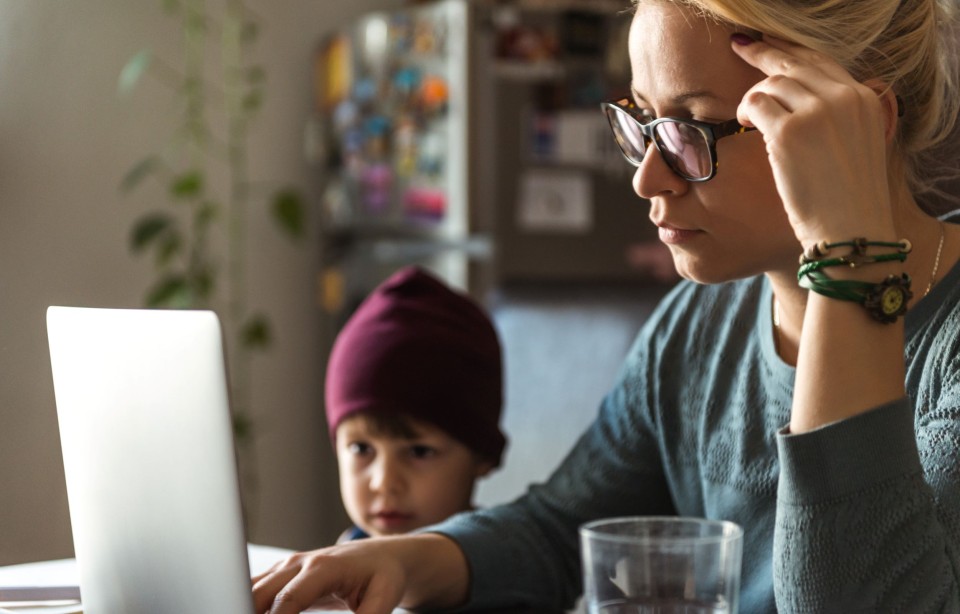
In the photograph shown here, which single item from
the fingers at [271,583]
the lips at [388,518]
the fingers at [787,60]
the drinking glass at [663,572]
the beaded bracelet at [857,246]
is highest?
the fingers at [787,60]

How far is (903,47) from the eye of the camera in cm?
97

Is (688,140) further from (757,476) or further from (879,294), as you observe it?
(757,476)

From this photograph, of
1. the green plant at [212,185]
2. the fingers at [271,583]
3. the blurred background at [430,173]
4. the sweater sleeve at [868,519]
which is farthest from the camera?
the green plant at [212,185]

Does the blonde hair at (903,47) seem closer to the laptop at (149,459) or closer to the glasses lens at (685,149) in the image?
the glasses lens at (685,149)

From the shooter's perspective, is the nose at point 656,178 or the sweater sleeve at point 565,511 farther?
the sweater sleeve at point 565,511

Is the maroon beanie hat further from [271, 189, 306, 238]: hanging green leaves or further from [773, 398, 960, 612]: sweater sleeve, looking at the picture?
[271, 189, 306, 238]: hanging green leaves

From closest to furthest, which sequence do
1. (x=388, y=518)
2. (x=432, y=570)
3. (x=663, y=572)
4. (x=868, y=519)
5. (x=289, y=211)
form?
1. (x=663, y=572)
2. (x=868, y=519)
3. (x=432, y=570)
4. (x=388, y=518)
5. (x=289, y=211)

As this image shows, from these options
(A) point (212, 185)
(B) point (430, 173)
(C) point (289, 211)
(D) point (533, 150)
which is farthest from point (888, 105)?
(A) point (212, 185)

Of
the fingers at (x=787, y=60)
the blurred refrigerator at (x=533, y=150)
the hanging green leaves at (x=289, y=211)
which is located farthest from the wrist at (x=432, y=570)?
the hanging green leaves at (x=289, y=211)

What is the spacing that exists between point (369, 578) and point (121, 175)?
209 cm

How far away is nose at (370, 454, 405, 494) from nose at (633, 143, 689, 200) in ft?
2.13

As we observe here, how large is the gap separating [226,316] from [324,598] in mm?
2228

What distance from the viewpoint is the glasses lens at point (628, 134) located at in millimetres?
1012

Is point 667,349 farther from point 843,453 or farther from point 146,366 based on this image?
point 146,366
